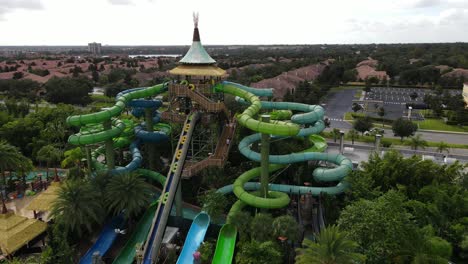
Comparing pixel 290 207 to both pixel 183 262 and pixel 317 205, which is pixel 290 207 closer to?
pixel 317 205

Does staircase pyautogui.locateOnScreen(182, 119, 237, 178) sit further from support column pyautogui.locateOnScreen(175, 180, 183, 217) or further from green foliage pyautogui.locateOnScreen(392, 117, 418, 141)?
green foliage pyautogui.locateOnScreen(392, 117, 418, 141)

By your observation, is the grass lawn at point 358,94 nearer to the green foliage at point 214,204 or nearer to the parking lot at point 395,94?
the parking lot at point 395,94

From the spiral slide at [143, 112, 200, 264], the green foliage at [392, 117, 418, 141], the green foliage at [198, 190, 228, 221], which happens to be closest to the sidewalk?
the green foliage at [392, 117, 418, 141]

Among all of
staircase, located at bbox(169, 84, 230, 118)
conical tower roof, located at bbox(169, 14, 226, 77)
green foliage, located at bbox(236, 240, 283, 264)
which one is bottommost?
green foliage, located at bbox(236, 240, 283, 264)

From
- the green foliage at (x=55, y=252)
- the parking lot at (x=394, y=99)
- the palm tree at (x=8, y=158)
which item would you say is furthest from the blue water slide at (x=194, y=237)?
the parking lot at (x=394, y=99)

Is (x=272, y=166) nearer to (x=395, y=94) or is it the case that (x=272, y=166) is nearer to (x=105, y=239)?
(x=105, y=239)

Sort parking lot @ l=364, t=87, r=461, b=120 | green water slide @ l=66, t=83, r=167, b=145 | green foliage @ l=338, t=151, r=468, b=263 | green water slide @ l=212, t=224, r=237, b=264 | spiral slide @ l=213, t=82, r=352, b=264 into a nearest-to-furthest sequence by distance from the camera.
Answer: green foliage @ l=338, t=151, r=468, b=263, green water slide @ l=212, t=224, r=237, b=264, spiral slide @ l=213, t=82, r=352, b=264, green water slide @ l=66, t=83, r=167, b=145, parking lot @ l=364, t=87, r=461, b=120

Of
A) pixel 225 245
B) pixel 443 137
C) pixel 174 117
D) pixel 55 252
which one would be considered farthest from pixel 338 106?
pixel 55 252

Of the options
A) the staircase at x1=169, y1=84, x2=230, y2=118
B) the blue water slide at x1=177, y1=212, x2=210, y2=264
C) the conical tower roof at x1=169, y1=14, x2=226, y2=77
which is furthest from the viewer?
the conical tower roof at x1=169, y1=14, x2=226, y2=77
